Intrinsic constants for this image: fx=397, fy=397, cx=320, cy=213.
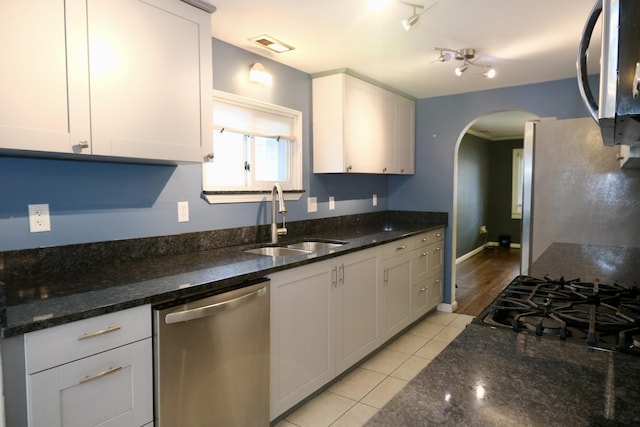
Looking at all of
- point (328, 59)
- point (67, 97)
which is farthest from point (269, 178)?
point (67, 97)

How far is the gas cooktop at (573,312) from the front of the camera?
1028 millimetres

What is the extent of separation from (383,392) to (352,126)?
80.1 inches

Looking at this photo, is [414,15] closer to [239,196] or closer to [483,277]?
[239,196]

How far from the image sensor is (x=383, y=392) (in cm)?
253

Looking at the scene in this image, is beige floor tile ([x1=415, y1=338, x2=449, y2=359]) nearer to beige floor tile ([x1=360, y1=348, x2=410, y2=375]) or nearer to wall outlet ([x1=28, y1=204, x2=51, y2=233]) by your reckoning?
beige floor tile ([x1=360, y1=348, x2=410, y2=375])

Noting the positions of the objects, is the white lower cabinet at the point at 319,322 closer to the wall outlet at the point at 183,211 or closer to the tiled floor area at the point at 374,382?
the tiled floor area at the point at 374,382

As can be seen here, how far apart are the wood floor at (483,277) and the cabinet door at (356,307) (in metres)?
1.67

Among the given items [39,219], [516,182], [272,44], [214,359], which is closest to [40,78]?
[39,219]

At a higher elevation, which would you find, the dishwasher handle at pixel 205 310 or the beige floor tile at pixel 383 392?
the dishwasher handle at pixel 205 310

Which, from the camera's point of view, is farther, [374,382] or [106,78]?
[374,382]

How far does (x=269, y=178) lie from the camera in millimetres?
3043

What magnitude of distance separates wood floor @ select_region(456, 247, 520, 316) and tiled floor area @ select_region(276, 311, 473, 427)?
82 centimetres

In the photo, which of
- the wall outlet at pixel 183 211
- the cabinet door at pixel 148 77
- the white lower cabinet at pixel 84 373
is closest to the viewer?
the white lower cabinet at pixel 84 373

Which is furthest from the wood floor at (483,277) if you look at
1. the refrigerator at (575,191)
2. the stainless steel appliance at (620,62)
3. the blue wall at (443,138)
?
the stainless steel appliance at (620,62)
